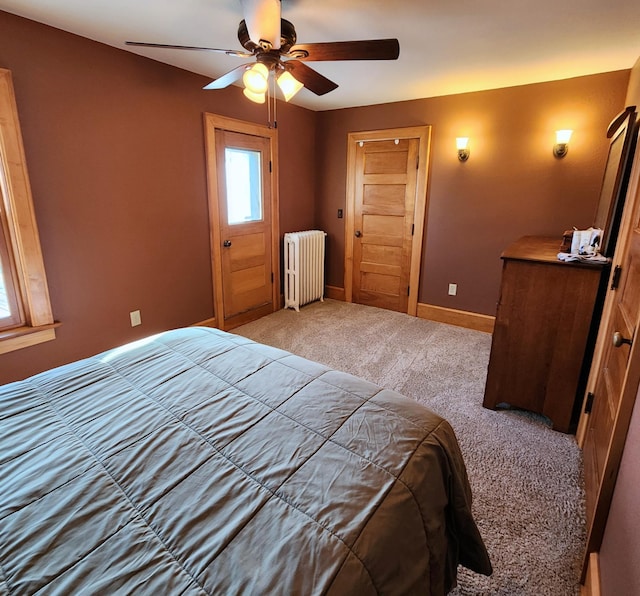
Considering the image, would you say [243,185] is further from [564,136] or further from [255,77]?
[564,136]

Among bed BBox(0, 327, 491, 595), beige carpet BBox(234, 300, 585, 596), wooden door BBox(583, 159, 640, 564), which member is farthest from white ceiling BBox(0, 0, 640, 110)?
beige carpet BBox(234, 300, 585, 596)

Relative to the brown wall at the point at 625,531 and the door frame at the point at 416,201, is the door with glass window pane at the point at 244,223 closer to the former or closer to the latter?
the door frame at the point at 416,201

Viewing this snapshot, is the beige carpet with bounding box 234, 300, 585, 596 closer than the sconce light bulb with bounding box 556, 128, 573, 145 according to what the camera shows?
Yes

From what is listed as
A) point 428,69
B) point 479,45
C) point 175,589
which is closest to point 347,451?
point 175,589

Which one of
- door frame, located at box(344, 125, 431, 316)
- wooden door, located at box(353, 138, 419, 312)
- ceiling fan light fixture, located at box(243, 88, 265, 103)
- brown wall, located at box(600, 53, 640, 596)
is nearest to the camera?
brown wall, located at box(600, 53, 640, 596)

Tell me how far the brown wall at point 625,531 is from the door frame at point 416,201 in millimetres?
3075

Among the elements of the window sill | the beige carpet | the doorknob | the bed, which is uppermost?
the doorknob

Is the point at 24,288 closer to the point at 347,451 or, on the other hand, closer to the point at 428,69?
the point at 347,451

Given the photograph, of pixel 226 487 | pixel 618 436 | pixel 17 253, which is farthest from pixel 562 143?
pixel 17 253

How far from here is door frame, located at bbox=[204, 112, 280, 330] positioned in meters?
3.30

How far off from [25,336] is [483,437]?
2.97 m

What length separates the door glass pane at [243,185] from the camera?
3.60 m

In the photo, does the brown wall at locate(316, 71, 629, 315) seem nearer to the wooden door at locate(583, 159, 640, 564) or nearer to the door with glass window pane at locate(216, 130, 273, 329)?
the door with glass window pane at locate(216, 130, 273, 329)

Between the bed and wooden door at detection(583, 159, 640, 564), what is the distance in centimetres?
50
